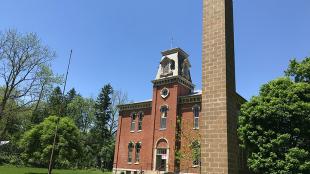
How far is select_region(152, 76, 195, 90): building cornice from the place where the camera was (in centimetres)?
3269

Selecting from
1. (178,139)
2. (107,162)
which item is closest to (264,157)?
(178,139)

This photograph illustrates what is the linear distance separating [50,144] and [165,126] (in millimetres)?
11714

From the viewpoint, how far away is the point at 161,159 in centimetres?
3142

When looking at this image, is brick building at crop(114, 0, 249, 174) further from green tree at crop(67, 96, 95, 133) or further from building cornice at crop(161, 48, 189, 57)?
green tree at crop(67, 96, 95, 133)

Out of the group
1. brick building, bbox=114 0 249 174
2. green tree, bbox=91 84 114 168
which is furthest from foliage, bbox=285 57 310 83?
green tree, bbox=91 84 114 168

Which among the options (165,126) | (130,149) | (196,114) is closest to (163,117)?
(165,126)

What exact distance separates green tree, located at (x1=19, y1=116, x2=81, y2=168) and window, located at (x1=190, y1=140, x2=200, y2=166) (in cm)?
1129

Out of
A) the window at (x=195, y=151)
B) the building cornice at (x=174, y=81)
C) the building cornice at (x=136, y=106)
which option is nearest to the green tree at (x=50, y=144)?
the building cornice at (x=136, y=106)

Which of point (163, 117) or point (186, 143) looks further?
point (163, 117)

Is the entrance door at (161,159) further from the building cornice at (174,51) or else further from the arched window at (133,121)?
the building cornice at (174,51)

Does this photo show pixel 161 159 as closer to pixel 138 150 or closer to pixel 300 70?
pixel 138 150

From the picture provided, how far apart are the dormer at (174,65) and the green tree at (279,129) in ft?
48.5

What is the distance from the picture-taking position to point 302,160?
1692cm

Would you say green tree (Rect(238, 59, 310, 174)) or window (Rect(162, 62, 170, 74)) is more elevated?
window (Rect(162, 62, 170, 74))
